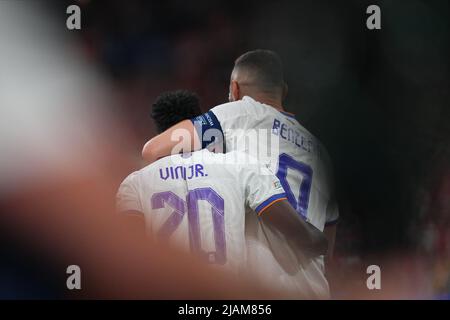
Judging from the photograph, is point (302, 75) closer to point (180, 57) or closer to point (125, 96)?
point (180, 57)

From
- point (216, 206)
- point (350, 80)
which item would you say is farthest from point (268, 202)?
point (350, 80)

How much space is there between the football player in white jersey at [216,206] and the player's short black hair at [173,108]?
0.22 metres

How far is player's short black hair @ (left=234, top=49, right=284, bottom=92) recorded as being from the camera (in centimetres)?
229

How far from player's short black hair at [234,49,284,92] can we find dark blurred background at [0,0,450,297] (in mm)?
29

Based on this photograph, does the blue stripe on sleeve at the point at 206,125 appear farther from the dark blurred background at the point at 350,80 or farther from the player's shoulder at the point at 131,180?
the player's shoulder at the point at 131,180

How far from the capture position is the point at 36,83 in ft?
7.43

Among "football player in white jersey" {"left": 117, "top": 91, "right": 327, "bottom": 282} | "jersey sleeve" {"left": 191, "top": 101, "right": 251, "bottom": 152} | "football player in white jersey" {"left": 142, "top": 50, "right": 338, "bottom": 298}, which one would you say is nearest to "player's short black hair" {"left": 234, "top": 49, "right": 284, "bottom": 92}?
"football player in white jersey" {"left": 142, "top": 50, "right": 338, "bottom": 298}

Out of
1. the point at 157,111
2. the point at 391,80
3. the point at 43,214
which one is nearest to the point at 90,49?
the point at 157,111

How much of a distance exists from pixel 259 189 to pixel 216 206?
0.48ft

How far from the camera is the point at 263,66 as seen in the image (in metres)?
2.31

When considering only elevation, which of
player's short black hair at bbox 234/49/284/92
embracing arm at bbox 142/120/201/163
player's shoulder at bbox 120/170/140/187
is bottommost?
player's shoulder at bbox 120/170/140/187

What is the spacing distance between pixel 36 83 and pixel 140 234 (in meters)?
0.64

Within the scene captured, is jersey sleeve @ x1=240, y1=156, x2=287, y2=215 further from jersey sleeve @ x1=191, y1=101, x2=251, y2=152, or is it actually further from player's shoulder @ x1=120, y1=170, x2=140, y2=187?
player's shoulder @ x1=120, y1=170, x2=140, y2=187

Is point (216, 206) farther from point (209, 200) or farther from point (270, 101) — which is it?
point (270, 101)
